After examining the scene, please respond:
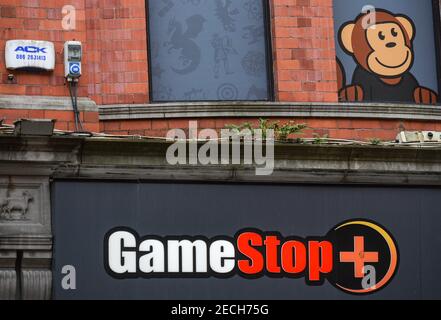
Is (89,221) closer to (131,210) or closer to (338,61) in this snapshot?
(131,210)

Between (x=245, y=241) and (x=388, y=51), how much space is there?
3.17 meters

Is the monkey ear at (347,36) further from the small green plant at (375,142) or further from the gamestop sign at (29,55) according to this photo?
the gamestop sign at (29,55)

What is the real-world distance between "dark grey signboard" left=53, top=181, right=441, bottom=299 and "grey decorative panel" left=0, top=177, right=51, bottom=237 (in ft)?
0.41

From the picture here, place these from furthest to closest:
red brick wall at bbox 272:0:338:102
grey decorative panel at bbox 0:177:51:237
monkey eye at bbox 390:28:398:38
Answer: monkey eye at bbox 390:28:398:38
red brick wall at bbox 272:0:338:102
grey decorative panel at bbox 0:177:51:237

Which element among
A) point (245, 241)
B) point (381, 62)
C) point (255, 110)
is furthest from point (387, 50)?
point (245, 241)

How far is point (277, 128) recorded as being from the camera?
45.3 feet

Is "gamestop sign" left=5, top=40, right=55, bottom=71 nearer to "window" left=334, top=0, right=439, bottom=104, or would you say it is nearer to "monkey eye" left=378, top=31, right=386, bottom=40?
"window" left=334, top=0, right=439, bottom=104

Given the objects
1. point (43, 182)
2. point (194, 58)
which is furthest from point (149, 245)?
point (194, 58)

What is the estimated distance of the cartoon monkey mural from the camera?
582 inches

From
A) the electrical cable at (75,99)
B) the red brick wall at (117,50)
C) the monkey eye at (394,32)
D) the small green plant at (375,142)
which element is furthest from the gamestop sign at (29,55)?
the monkey eye at (394,32)

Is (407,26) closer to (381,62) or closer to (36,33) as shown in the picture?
(381,62)

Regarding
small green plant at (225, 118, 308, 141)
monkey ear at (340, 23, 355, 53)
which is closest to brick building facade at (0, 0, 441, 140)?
small green plant at (225, 118, 308, 141)

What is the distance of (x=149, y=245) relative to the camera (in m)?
13.2
